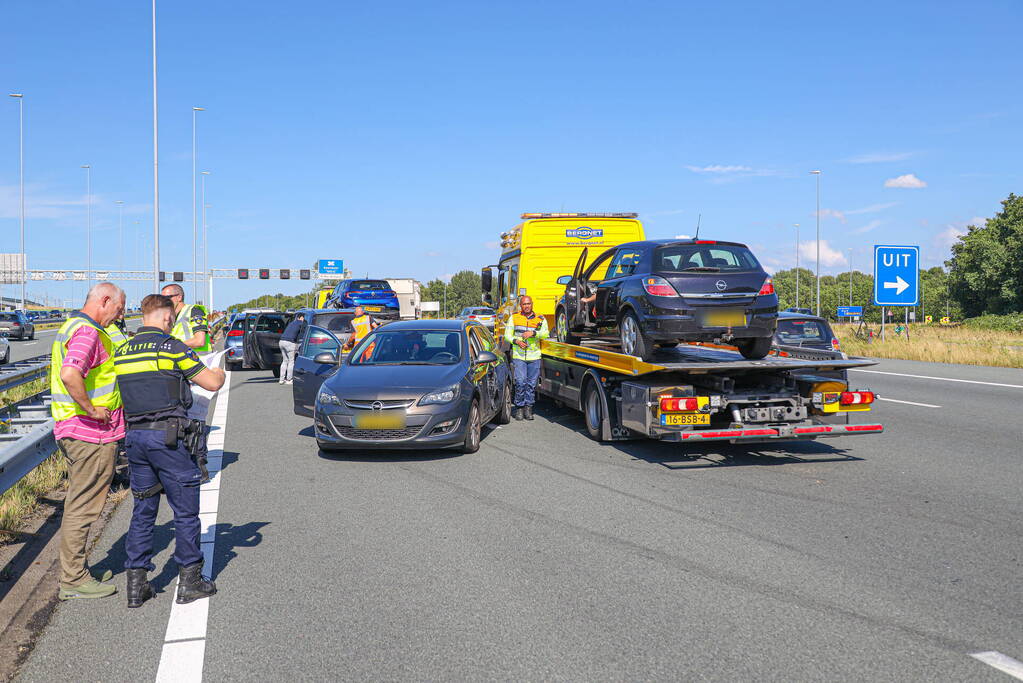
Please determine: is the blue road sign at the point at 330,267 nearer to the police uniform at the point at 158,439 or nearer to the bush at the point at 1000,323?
the bush at the point at 1000,323

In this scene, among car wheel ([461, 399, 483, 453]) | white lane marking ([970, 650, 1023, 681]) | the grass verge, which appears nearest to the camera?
white lane marking ([970, 650, 1023, 681])

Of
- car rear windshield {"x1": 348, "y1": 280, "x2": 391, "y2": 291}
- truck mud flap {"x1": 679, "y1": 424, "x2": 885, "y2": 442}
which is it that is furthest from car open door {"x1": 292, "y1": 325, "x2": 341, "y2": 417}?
car rear windshield {"x1": 348, "y1": 280, "x2": 391, "y2": 291}

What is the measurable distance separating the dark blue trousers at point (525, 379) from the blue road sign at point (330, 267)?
268 feet

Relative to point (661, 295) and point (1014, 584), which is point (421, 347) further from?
point (1014, 584)

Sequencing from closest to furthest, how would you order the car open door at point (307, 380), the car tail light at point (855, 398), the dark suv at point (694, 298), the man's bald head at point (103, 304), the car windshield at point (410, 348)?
the man's bald head at point (103, 304) < the car tail light at point (855, 398) < the dark suv at point (694, 298) < the car windshield at point (410, 348) < the car open door at point (307, 380)

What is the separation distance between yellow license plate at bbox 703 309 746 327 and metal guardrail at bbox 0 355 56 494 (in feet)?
20.4

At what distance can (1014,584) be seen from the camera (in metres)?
5.10

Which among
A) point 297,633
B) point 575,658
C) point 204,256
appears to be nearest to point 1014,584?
point 575,658

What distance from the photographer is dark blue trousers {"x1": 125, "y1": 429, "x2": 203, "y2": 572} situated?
4.86 meters

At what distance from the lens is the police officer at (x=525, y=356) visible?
504 inches

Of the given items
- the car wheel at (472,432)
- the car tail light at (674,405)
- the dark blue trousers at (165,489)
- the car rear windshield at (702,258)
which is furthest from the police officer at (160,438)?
the car rear windshield at (702,258)

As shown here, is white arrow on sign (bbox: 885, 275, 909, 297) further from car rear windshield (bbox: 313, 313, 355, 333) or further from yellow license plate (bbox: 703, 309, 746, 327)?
yellow license plate (bbox: 703, 309, 746, 327)

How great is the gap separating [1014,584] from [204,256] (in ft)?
247

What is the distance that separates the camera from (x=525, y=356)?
42.0ft
